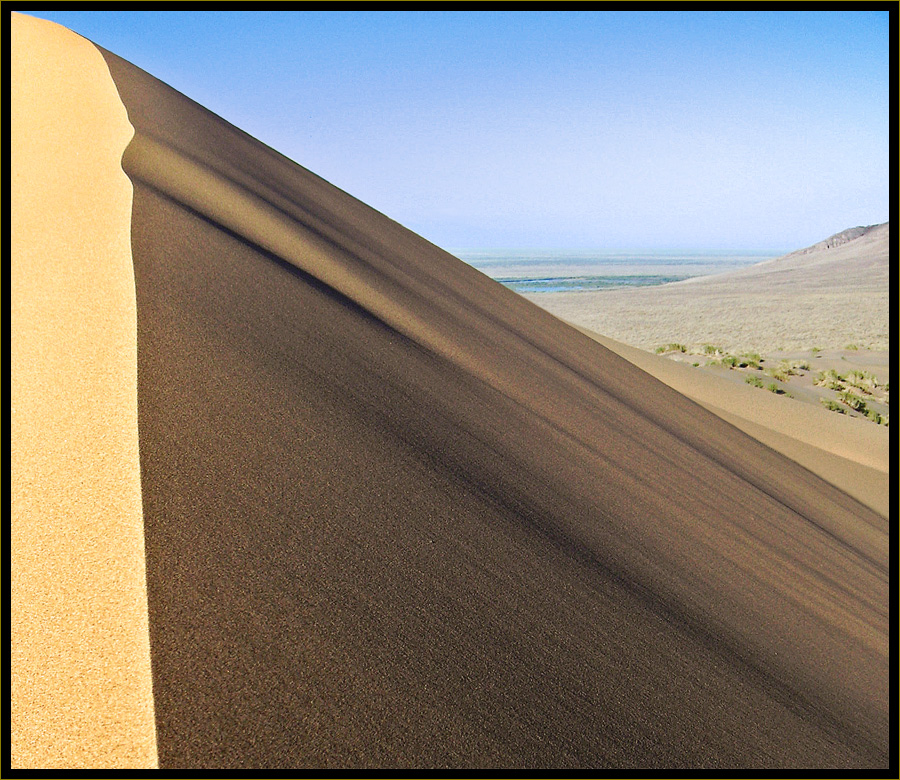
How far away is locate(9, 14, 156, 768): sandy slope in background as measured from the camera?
1707 millimetres

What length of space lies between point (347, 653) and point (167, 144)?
6.40 m

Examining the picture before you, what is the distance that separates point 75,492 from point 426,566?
3.92ft

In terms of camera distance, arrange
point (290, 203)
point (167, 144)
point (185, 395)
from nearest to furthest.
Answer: point (185, 395) → point (167, 144) → point (290, 203)

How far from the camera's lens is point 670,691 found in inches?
102

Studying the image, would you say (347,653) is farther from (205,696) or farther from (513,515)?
(513,515)


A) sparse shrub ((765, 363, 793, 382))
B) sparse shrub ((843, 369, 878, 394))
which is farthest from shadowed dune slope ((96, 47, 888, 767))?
sparse shrub ((843, 369, 878, 394))

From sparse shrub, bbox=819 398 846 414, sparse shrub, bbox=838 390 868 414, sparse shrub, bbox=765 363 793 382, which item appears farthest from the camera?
sparse shrub, bbox=765 363 793 382

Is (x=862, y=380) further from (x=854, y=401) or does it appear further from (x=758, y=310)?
(x=758, y=310)

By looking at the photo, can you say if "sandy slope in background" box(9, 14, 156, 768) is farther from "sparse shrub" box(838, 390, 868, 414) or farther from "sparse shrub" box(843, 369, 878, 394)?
"sparse shrub" box(843, 369, 878, 394)

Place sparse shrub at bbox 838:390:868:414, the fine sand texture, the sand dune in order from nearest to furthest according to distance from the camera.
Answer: the sand dune < sparse shrub at bbox 838:390:868:414 < the fine sand texture

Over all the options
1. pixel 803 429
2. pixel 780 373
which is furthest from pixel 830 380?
pixel 803 429

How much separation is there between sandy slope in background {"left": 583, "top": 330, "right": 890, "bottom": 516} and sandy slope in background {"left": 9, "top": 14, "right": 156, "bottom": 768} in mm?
8176

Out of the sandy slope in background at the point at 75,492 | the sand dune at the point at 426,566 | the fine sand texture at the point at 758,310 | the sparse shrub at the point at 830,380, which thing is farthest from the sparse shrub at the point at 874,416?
the sandy slope in background at the point at 75,492

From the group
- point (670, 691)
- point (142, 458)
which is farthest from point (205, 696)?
point (670, 691)
